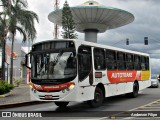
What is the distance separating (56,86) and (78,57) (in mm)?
1491

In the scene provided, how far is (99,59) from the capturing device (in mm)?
16125

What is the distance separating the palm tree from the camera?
31.2 meters

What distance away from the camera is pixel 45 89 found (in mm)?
13820

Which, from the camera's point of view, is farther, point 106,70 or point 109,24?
point 109,24

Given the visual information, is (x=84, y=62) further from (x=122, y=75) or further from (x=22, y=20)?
(x=22, y=20)

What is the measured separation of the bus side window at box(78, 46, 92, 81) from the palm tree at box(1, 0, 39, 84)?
1727 centimetres

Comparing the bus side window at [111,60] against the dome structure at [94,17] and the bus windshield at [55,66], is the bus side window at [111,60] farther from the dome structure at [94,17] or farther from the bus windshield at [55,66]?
the dome structure at [94,17]

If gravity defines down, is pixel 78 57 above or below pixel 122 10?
below

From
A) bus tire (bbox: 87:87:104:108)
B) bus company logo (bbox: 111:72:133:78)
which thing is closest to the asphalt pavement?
bus tire (bbox: 87:87:104:108)

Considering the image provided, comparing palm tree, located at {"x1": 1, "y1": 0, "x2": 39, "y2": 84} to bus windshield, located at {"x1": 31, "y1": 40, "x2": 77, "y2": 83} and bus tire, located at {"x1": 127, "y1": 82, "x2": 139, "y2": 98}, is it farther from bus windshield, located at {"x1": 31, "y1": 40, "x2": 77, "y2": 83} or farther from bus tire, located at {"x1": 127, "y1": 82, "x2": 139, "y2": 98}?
bus windshield, located at {"x1": 31, "y1": 40, "x2": 77, "y2": 83}

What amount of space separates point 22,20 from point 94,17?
5749cm

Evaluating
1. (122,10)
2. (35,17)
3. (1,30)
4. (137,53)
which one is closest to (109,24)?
(122,10)

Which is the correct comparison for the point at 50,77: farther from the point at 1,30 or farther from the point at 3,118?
the point at 1,30

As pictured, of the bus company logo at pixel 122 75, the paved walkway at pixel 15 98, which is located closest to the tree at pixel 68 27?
the paved walkway at pixel 15 98
